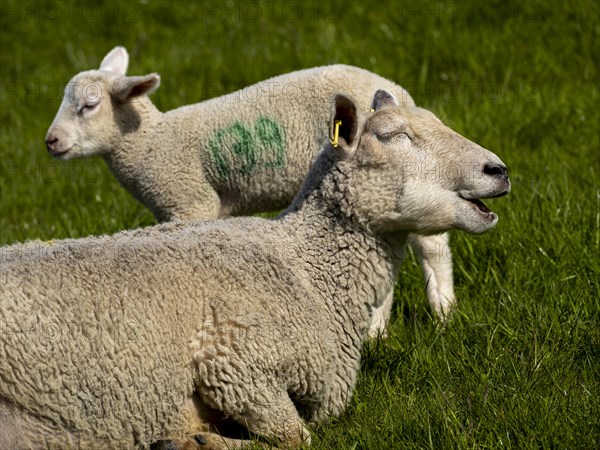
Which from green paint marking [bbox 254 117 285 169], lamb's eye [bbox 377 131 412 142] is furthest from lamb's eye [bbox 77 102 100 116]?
lamb's eye [bbox 377 131 412 142]

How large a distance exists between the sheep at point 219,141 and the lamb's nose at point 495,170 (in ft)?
4.32

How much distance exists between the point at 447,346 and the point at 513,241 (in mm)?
1168

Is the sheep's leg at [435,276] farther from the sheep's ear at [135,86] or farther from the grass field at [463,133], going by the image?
the sheep's ear at [135,86]

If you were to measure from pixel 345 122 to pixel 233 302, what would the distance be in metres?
0.83

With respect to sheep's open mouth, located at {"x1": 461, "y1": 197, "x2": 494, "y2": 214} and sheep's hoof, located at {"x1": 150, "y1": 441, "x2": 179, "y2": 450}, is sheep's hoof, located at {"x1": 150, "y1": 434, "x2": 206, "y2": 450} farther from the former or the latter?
sheep's open mouth, located at {"x1": 461, "y1": 197, "x2": 494, "y2": 214}

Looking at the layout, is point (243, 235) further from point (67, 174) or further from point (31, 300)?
point (67, 174)

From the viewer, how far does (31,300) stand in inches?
139

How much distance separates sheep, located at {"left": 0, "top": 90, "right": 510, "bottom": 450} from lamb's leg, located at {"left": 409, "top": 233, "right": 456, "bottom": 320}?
3.69 feet

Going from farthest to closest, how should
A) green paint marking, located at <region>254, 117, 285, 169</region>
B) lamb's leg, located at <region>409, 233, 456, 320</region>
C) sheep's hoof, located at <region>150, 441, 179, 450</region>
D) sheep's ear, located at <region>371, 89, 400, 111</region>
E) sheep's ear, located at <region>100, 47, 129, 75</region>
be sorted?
sheep's ear, located at <region>100, 47, 129, 75</region> < green paint marking, located at <region>254, 117, 285, 169</region> < lamb's leg, located at <region>409, 233, 456, 320</region> < sheep's ear, located at <region>371, 89, 400, 111</region> < sheep's hoof, located at <region>150, 441, 179, 450</region>

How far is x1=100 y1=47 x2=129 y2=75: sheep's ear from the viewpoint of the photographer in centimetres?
668

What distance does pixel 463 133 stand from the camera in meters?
6.96

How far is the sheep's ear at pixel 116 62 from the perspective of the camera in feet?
21.9

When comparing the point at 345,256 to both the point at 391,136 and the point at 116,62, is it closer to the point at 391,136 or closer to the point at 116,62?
the point at 391,136

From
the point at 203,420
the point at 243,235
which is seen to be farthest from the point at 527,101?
the point at 203,420
